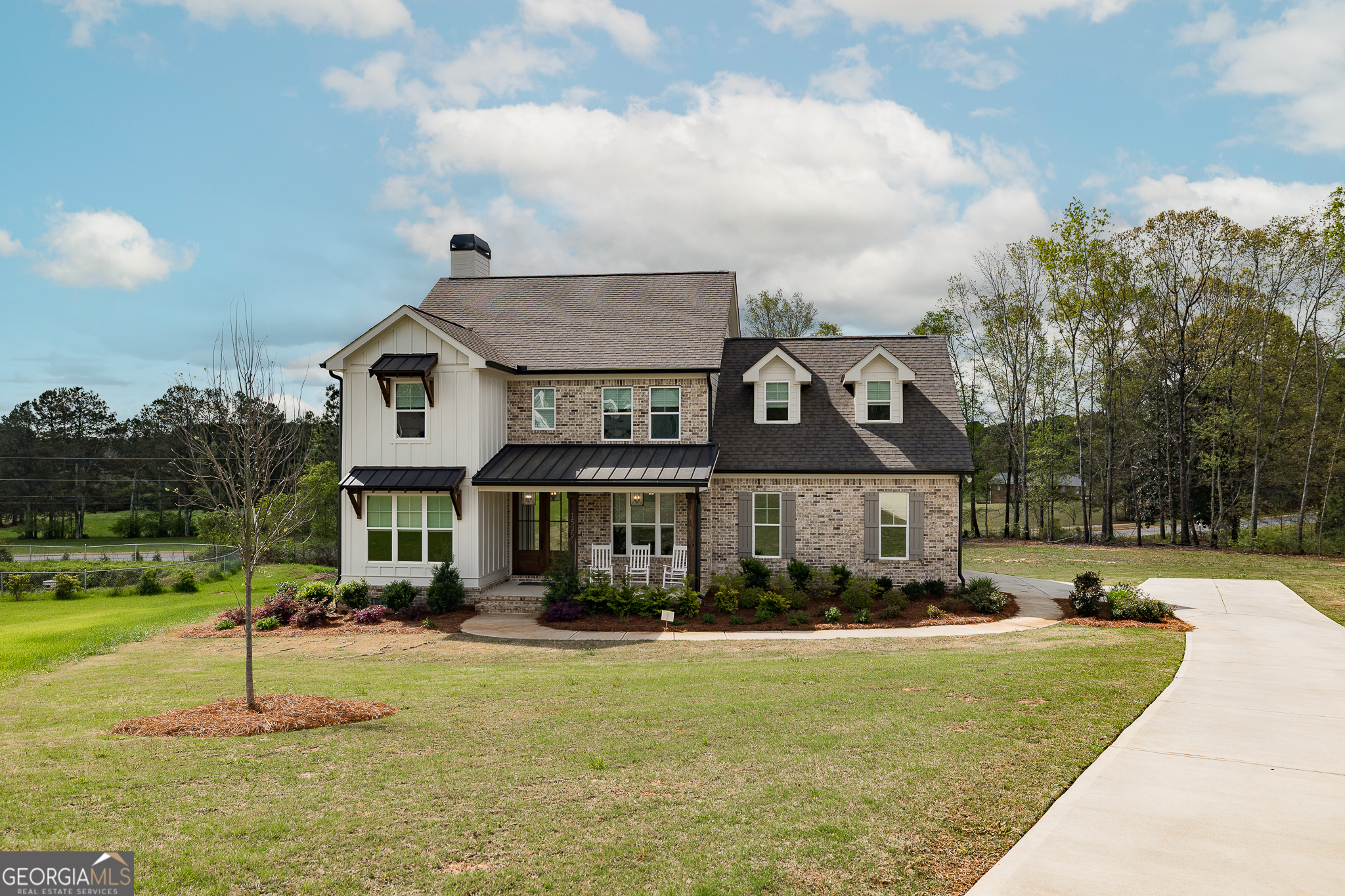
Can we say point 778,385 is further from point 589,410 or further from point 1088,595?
point 1088,595

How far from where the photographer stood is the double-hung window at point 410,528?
1828 centimetres

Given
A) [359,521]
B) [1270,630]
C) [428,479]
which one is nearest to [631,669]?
[428,479]

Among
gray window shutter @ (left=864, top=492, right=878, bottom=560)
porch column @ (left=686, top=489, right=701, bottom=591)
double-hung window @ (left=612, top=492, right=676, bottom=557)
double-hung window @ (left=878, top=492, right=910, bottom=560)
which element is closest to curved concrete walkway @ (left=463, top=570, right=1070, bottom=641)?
porch column @ (left=686, top=489, right=701, bottom=591)

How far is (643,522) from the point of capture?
62.9 feet

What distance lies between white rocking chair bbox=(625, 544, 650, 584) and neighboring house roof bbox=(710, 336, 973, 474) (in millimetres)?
2750

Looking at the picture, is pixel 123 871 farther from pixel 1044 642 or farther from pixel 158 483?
pixel 158 483

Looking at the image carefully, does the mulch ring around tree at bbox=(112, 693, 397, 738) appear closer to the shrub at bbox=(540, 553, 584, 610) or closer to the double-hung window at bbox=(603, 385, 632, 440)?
the shrub at bbox=(540, 553, 584, 610)

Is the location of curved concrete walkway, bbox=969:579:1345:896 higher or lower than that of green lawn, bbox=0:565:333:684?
higher

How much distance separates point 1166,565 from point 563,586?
21656 mm

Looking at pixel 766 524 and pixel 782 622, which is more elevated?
pixel 766 524

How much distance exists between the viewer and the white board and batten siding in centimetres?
1812

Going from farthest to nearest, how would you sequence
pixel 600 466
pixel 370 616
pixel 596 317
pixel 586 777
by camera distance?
pixel 596 317 < pixel 600 466 < pixel 370 616 < pixel 586 777

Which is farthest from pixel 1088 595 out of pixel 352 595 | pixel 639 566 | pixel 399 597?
pixel 352 595

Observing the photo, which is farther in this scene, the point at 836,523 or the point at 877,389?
the point at 877,389
